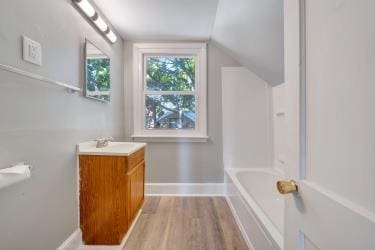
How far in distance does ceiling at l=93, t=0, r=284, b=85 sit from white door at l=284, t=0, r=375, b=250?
0.98 meters

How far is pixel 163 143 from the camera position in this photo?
3.25 meters

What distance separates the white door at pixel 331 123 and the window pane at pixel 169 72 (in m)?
2.46

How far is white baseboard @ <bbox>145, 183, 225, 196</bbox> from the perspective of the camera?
3227mm

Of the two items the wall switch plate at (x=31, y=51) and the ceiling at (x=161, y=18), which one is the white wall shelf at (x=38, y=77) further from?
the ceiling at (x=161, y=18)

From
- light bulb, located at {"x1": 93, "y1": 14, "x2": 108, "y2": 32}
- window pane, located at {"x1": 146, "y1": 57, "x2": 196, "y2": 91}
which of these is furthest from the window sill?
light bulb, located at {"x1": 93, "y1": 14, "x2": 108, "y2": 32}

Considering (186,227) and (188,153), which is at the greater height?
(188,153)

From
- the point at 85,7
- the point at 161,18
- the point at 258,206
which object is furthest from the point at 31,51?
the point at 258,206

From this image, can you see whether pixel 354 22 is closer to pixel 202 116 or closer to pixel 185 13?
pixel 185 13

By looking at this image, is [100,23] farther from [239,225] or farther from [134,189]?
[239,225]

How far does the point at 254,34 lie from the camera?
212cm

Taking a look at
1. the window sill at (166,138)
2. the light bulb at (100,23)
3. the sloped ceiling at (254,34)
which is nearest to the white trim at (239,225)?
the window sill at (166,138)

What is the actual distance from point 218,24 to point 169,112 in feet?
4.23

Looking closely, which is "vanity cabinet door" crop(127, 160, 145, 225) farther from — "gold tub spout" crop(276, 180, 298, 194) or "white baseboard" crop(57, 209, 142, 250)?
"gold tub spout" crop(276, 180, 298, 194)

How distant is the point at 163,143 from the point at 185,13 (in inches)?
64.2
